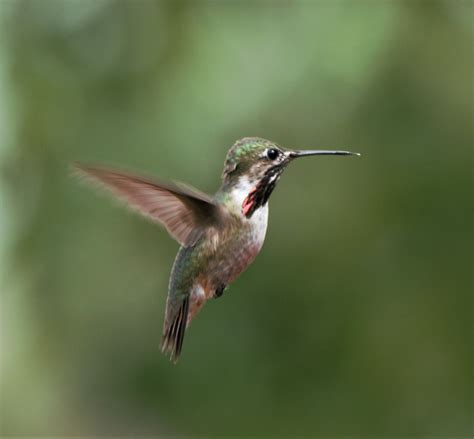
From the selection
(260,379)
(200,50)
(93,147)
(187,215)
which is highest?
(200,50)

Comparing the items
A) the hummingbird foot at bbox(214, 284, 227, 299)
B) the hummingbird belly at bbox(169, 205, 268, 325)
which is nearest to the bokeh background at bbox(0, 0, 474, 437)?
the hummingbird belly at bbox(169, 205, 268, 325)

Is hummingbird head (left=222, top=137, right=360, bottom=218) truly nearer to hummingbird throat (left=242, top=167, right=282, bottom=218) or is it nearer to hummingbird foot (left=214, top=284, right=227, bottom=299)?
hummingbird throat (left=242, top=167, right=282, bottom=218)

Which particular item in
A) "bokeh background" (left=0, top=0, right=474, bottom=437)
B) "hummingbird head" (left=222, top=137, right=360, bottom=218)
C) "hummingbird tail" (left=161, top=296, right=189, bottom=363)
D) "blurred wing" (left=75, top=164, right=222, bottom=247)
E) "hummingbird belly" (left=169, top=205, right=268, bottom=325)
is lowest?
"hummingbird tail" (left=161, top=296, right=189, bottom=363)

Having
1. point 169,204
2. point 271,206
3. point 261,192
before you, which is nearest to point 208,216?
point 169,204

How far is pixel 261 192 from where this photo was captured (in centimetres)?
150

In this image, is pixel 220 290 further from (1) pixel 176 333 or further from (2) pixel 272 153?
(2) pixel 272 153

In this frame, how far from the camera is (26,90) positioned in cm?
514

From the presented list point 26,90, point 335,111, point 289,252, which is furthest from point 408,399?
point 26,90

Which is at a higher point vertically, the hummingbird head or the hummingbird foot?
the hummingbird head

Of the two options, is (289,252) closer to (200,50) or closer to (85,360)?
(200,50)

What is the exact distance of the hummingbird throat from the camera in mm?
1481

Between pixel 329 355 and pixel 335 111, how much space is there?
4.73ft

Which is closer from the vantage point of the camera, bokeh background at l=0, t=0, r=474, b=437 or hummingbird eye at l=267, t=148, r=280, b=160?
hummingbird eye at l=267, t=148, r=280, b=160

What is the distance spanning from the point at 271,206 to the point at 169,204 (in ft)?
9.81
